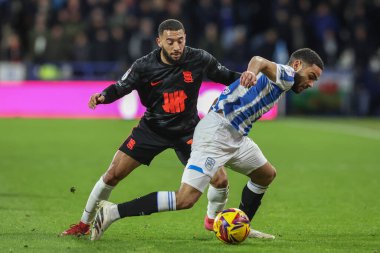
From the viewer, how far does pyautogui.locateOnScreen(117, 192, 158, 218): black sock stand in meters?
7.59

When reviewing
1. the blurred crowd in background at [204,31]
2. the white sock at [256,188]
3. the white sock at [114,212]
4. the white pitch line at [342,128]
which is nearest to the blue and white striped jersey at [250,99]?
the white sock at [256,188]

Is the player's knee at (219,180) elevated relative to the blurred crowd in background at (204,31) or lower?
elevated

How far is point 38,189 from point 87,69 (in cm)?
1246

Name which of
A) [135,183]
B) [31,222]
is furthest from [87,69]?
[31,222]

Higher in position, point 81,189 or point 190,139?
point 190,139

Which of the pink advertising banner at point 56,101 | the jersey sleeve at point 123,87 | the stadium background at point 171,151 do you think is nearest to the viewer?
the jersey sleeve at point 123,87

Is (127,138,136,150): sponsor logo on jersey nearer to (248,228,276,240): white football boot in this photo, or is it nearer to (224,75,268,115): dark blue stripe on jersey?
(224,75,268,115): dark blue stripe on jersey

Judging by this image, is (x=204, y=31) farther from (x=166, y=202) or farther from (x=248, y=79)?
(x=248, y=79)

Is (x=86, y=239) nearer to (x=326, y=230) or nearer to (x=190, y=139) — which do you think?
(x=190, y=139)

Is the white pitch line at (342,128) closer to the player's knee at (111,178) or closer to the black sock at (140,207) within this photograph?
the player's knee at (111,178)

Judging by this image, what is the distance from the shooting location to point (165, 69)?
327 inches

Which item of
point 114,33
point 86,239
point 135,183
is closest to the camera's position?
point 86,239

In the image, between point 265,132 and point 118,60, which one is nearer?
point 265,132

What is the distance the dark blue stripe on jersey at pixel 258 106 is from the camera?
7660mm
